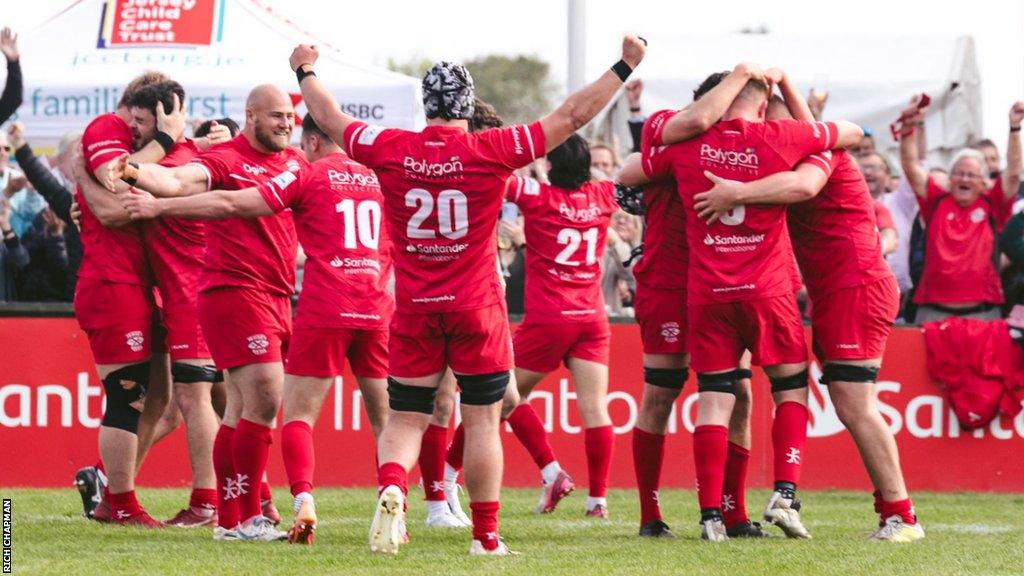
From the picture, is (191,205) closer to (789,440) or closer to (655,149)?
(655,149)

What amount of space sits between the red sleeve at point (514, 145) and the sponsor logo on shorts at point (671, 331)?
5.48ft

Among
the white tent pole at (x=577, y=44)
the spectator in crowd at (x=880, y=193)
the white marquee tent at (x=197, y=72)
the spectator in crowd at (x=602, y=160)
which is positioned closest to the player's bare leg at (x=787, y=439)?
the spectator in crowd at (x=602, y=160)

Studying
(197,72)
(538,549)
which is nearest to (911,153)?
(538,549)

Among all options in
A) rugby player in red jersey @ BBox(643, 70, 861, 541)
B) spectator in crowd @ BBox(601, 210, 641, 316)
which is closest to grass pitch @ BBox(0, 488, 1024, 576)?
rugby player in red jersey @ BBox(643, 70, 861, 541)

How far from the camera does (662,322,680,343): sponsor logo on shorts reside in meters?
8.85

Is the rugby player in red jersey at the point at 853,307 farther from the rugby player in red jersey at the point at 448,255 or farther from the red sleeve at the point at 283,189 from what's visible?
the red sleeve at the point at 283,189

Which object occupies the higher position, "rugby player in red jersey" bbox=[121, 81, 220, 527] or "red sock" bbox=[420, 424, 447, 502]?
"rugby player in red jersey" bbox=[121, 81, 220, 527]

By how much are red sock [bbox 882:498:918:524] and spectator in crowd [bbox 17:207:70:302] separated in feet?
24.0

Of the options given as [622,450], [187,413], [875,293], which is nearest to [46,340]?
[187,413]

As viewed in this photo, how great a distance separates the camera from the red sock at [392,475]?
7629 millimetres

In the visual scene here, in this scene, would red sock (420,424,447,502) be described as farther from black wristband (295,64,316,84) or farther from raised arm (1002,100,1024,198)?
raised arm (1002,100,1024,198)

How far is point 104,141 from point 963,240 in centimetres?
662

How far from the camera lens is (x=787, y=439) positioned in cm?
855

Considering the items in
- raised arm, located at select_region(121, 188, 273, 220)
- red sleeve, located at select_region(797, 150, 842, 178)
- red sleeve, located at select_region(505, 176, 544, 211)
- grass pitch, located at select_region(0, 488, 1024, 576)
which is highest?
red sleeve, located at select_region(797, 150, 842, 178)
